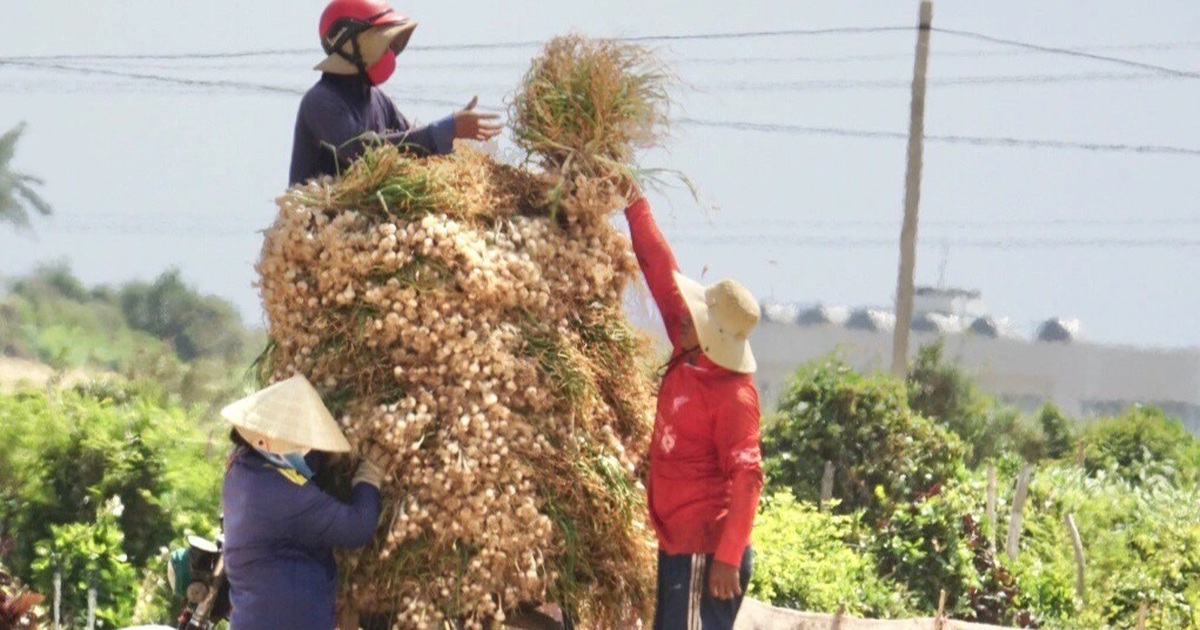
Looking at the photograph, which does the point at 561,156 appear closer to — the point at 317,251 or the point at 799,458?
the point at 317,251

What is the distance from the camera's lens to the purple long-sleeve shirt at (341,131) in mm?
6535

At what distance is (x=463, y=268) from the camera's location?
20.6 feet

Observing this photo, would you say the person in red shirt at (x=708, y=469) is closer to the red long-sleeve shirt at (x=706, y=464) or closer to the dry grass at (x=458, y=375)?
the red long-sleeve shirt at (x=706, y=464)

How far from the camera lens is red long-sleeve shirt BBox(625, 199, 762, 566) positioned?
6.45m

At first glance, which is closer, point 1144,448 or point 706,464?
point 706,464

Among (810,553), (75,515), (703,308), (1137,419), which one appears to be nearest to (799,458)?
(810,553)

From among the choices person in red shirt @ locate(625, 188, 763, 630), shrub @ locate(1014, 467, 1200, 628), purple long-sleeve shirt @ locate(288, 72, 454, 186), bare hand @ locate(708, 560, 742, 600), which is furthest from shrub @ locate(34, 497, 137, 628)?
shrub @ locate(1014, 467, 1200, 628)

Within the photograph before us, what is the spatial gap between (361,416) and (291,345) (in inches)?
15.2

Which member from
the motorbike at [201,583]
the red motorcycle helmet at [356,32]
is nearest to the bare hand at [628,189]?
the red motorcycle helmet at [356,32]

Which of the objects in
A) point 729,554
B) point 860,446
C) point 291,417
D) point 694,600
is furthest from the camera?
point 860,446

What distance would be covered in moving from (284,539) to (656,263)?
175 cm

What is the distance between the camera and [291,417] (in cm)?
605

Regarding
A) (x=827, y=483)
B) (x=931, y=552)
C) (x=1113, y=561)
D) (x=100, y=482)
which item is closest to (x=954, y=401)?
(x=1113, y=561)

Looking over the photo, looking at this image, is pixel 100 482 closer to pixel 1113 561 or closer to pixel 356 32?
pixel 356 32
